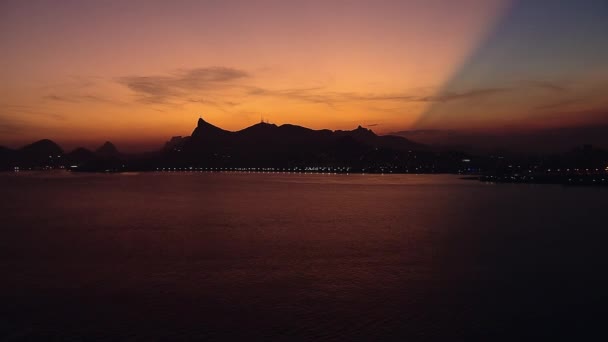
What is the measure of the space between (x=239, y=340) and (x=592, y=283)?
47.3ft

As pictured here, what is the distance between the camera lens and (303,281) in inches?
749

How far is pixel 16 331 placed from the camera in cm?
1343

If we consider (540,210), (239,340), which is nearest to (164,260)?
(239,340)

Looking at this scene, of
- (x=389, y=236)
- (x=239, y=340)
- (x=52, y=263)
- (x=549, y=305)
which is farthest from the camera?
(x=389, y=236)

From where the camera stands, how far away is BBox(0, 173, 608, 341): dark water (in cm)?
1399

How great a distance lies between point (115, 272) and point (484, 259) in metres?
17.5

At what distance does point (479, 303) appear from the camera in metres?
16.3

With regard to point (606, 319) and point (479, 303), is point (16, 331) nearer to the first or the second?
point (479, 303)

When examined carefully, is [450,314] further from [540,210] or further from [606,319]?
[540,210]

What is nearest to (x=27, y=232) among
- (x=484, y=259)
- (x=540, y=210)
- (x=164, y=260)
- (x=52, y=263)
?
(x=52, y=263)

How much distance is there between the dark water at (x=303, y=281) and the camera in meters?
14.0

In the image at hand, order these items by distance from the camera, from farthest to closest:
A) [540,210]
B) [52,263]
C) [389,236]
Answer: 1. [540,210]
2. [389,236]
3. [52,263]

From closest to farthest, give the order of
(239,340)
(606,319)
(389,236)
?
(239,340)
(606,319)
(389,236)

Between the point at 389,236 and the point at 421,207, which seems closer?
the point at 389,236
